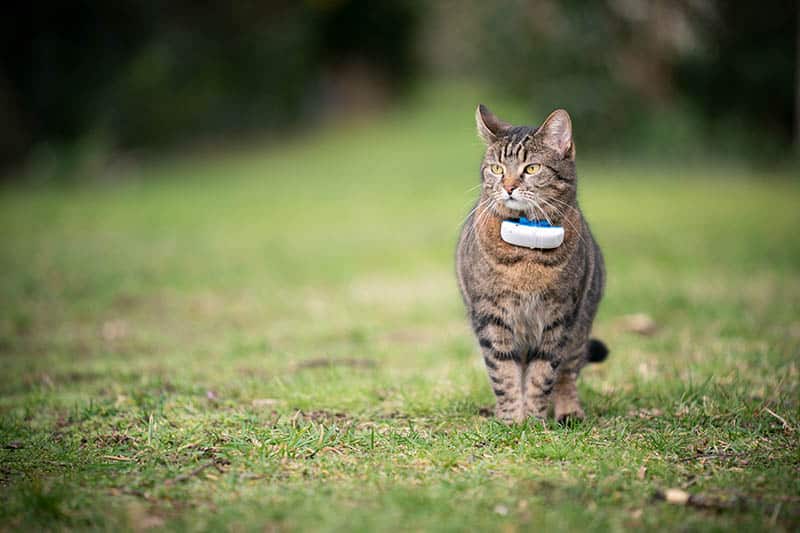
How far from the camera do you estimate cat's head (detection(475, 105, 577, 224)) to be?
3424 millimetres

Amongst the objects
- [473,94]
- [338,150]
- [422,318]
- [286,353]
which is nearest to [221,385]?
[286,353]

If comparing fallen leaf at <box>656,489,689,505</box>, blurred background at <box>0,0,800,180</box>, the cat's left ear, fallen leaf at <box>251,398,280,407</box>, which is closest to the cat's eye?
the cat's left ear

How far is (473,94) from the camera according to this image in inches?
1064

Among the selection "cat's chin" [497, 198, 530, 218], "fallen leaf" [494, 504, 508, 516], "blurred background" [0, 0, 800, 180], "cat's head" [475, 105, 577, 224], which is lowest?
"fallen leaf" [494, 504, 508, 516]

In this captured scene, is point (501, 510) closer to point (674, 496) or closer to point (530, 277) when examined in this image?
point (674, 496)

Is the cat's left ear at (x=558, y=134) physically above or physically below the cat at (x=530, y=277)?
above

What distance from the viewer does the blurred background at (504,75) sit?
554 inches

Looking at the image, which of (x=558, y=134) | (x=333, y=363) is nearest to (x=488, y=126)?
(x=558, y=134)

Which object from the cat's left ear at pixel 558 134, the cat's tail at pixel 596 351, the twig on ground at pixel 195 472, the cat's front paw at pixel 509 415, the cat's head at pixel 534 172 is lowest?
the twig on ground at pixel 195 472

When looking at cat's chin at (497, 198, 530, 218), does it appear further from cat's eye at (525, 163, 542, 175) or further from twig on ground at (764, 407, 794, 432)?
twig on ground at (764, 407, 794, 432)

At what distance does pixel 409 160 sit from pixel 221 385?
46.7 feet

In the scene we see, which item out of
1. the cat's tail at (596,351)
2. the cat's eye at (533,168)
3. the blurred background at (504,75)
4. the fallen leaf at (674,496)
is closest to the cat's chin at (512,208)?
the cat's eye at (533,168)

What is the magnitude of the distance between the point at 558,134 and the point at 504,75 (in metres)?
14.4

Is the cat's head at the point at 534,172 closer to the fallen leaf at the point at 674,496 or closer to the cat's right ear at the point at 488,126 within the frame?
the cat's right ear at the point at 488,126
